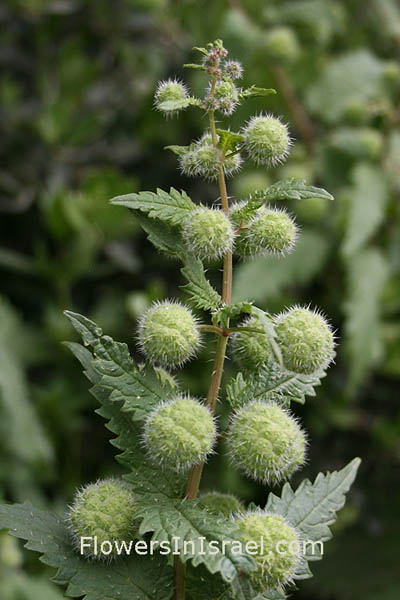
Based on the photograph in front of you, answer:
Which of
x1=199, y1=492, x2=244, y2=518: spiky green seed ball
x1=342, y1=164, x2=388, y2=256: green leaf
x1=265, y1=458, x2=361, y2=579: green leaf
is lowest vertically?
x1=199, y1=492, x2=244, y2=518: spiky green seed ball

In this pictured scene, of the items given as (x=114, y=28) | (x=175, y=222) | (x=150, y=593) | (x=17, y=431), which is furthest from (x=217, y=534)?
(x=114, y=28)

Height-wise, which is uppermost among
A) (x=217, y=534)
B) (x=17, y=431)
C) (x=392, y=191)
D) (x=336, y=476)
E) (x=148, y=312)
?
(x=392, y=191)

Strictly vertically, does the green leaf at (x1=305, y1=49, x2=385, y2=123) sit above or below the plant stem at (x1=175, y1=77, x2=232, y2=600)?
above

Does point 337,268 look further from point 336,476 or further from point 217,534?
point 217,534

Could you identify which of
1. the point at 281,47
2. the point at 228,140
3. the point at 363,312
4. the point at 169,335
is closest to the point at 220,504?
the point at 169,335

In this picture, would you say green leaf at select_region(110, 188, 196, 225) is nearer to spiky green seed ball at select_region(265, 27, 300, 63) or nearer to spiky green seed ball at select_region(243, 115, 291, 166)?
spiky green seed ball at select_region(243, 115, 291, 166)

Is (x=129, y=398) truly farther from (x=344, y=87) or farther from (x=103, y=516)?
(x=344, y=87)

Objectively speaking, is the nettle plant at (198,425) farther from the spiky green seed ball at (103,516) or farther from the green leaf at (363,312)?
the green leaf at (363,312)

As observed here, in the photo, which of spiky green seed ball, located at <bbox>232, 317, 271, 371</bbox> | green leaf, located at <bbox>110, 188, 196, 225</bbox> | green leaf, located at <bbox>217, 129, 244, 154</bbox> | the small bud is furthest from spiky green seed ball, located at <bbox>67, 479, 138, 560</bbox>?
the small bud
